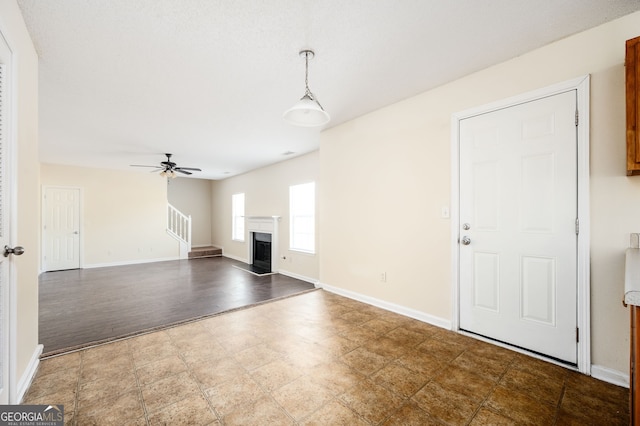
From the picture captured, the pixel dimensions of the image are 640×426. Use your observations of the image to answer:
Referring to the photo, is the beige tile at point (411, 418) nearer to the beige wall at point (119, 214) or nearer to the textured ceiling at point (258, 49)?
the textured ceiling at point (258, 49)

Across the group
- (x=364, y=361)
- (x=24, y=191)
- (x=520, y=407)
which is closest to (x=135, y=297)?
(x=24, y=191)

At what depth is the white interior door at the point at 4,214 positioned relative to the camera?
1.44 m

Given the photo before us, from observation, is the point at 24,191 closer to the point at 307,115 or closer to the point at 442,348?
the point at 307,115

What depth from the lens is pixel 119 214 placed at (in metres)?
7.09

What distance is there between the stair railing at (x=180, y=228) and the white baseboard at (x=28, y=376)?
6059mm

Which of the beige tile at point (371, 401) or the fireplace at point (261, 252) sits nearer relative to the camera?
the beige tile at point (371, 401)

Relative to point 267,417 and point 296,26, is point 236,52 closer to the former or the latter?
point 296,26

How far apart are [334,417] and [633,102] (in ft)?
8.84

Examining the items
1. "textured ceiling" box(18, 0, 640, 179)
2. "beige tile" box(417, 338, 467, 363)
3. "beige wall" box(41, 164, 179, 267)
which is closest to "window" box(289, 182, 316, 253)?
"textured ceiling" box(18, 0, 640, 179)

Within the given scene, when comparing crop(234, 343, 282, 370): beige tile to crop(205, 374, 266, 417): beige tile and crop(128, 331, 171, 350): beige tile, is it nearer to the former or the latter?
crop(205, 374, 266, 417): beige tile

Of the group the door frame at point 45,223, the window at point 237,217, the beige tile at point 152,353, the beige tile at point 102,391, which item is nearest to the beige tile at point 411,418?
the beige tile at point 102,391

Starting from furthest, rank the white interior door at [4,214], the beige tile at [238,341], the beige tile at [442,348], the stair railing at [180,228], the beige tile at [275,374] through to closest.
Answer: the stair railing at [180,228], the beige tile at [238,341], the beige tile at [442,348], the beige tile at [275,374], the white interior door at [4,214]

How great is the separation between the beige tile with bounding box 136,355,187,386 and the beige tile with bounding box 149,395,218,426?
39cm

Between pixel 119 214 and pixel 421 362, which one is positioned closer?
pixel 421 362
